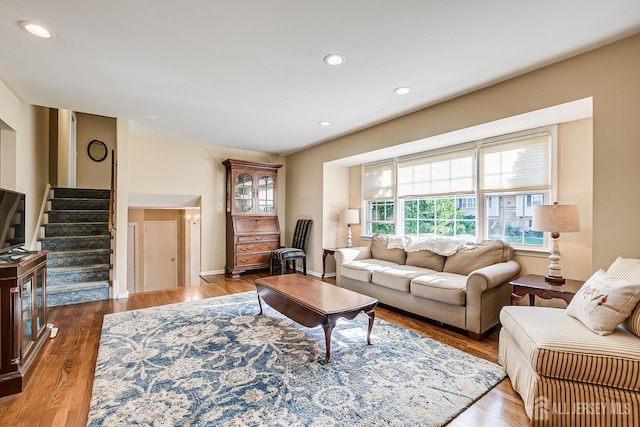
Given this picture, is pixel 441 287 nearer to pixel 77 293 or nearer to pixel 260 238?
pixel 260 238

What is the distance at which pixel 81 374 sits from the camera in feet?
7.13

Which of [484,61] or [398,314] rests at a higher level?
[484,61]

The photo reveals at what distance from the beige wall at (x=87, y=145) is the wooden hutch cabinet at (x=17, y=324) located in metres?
4.00

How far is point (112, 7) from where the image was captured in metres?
1.84

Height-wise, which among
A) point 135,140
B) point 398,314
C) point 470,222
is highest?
point 135,140

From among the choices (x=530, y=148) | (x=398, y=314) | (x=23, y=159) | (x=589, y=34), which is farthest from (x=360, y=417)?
(x=23, y=159)

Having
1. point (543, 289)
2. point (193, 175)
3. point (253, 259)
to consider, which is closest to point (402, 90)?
point (543, 289)

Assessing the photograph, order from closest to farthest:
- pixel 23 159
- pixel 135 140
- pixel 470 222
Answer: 1. pixel 23 159
2. pixel 470 222
3. pixel 135 140

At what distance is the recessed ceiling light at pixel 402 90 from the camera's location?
3.04 metres

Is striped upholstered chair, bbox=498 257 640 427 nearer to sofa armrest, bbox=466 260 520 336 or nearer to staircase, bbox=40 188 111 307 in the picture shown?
sofa armrest, bbox=466 260 520 336

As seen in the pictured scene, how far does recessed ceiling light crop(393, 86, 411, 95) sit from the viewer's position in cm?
304

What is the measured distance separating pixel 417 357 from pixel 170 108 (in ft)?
12.7

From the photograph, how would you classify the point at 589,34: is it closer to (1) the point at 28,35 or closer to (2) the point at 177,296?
(1) the point at 28,35

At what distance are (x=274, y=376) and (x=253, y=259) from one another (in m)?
3.57
